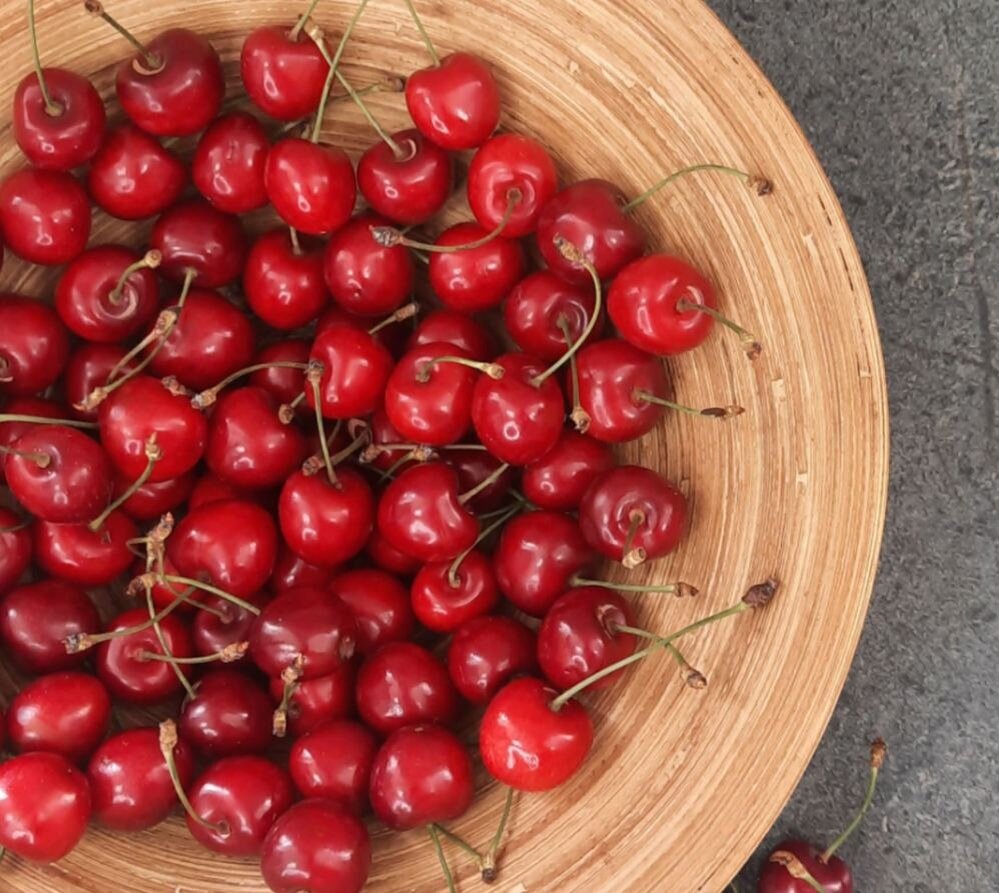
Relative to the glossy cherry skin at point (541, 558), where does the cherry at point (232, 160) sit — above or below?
above

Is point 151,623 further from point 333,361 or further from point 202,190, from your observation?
point 202,190

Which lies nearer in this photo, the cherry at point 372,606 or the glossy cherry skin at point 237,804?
the glossy cherry skin at point 237,804

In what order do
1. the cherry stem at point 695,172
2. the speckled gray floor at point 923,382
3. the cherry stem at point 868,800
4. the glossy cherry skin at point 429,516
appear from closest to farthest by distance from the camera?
1. the cherry stem at point 695,172
2. the glossy cherry skin at point 429,516
3. the cherry stem at point 868,800
4. the speckled gray floor at point 923,382

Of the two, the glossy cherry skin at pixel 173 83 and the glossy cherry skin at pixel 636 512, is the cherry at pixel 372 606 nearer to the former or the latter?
the glossy cherry skin at pixel 636 512

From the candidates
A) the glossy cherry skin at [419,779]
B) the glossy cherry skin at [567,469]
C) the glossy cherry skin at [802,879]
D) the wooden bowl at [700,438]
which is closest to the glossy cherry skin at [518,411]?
the glossy cherry skin at [567,469]

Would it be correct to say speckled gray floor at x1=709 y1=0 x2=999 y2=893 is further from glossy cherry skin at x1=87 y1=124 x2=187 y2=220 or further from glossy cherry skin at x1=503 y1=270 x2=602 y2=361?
glossy cherry skin at x1=87 y1=124 x2=187 y2=220

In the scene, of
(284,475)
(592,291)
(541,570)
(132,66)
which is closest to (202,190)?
(132,66)
